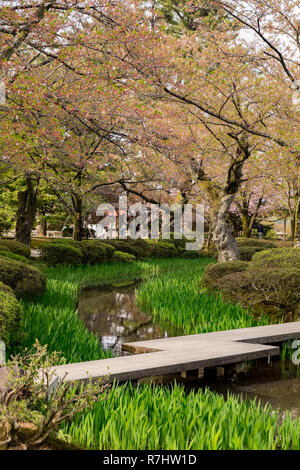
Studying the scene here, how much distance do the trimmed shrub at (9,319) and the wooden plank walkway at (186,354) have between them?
1170mm

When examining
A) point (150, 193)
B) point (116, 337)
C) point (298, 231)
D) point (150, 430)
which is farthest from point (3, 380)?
point (150, 193)

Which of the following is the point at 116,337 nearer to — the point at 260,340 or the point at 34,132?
the point at 260,340

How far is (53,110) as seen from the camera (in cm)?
845

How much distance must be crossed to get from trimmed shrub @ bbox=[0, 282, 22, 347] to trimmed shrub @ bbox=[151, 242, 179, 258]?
63.8 feet

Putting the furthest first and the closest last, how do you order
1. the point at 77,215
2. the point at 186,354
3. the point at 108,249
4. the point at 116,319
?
the point at 108,249 < the point at 77,215 < the point at 116,319 < the point at 186,354

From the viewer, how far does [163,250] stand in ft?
86.7

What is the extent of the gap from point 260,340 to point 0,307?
3.60 m

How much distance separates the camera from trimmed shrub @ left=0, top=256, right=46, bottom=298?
955cm

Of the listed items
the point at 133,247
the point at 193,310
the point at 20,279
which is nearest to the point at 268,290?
the point at 193,310

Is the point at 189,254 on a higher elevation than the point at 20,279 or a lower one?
lower

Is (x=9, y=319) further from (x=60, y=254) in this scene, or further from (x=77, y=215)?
(x=77, y=215)

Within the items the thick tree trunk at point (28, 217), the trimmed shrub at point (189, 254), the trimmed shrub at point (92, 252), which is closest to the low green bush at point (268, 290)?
the trimmed shrub at point (92, 252)

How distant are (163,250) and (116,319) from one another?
16083 mm

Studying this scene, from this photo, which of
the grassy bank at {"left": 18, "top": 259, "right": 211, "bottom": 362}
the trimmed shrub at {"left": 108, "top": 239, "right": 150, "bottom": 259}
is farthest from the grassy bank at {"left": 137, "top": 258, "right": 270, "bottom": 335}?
the trimmed shrub at {"left": 108, "top": 239, "right": 150, "bottom": 259}
